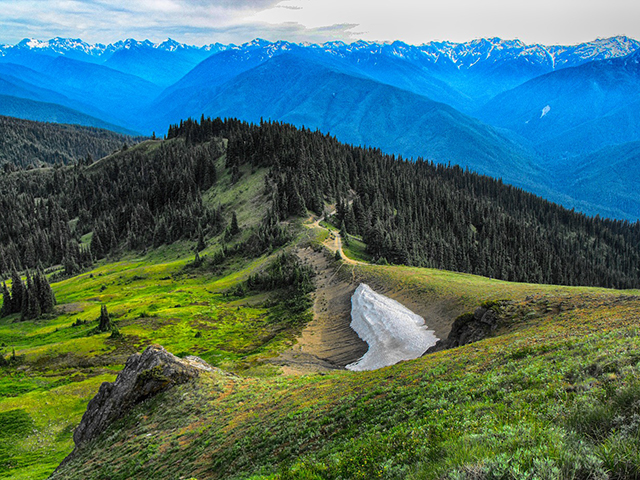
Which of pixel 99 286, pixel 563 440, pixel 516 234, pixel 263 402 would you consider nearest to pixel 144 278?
pixel 99 286

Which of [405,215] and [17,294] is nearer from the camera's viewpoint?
[17,294]

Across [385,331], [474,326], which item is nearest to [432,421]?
[474,326]

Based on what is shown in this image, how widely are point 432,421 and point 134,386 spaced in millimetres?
27591

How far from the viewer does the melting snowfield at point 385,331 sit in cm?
4684

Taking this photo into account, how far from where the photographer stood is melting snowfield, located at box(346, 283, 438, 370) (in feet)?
154

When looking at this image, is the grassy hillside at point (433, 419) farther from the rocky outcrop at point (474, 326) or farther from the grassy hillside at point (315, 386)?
the rocky outcrop at point (474, 326)

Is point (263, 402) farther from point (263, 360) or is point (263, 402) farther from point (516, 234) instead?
point (516, 234)

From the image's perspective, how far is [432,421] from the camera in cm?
1204

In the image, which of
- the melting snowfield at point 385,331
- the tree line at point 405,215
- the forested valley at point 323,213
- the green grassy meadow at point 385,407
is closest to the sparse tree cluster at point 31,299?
the green grassy meadow at point 385,407

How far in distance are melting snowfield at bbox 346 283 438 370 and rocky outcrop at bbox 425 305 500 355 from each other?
33.8 feet

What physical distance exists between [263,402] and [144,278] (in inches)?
3952

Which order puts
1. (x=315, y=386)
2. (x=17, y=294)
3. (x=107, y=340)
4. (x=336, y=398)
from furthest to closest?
(x=17, y=294), (x=107, y=340), (x=315, y=386), (x=336, y=398)

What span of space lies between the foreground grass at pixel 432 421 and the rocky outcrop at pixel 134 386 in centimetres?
152

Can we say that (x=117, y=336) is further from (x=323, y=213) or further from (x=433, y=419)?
(x=433, y=419)
